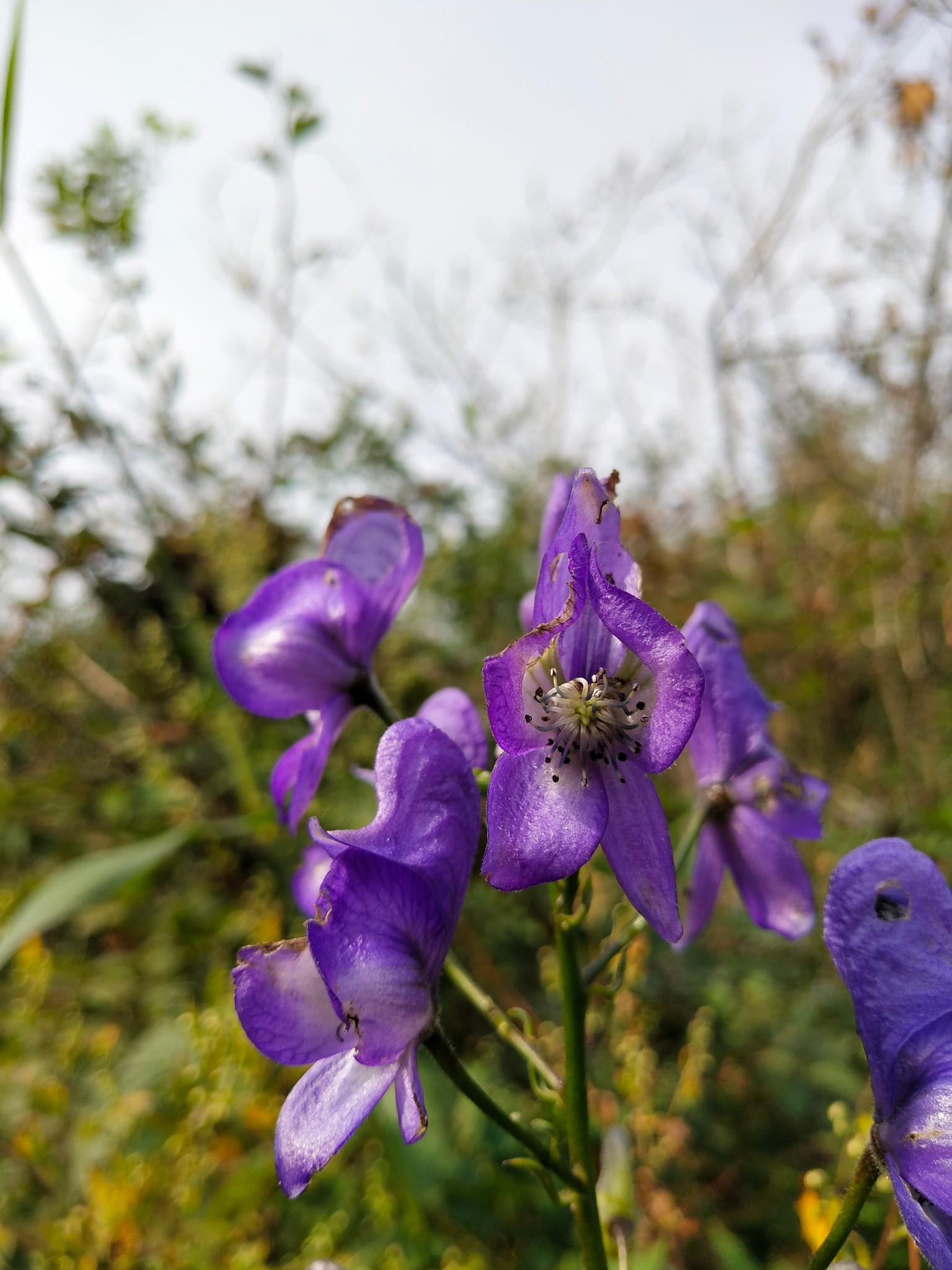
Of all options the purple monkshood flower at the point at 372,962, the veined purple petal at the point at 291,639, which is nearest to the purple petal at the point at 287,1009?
the purple monkshood flower at the point at 372,962

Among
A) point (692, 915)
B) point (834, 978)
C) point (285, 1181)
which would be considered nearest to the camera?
point (285, 1181)

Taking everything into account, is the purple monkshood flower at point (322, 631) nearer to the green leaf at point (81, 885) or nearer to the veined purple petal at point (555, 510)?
the veined purple petal at point (555, 510)

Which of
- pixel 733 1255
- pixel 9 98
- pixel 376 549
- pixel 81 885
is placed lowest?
pixel 733 1255

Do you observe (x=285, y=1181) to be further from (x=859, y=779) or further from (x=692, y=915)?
(x=859, y=779)

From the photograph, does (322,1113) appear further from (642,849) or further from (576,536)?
(576,536)

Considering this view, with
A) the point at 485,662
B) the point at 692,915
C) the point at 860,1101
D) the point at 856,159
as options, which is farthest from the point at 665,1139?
the point at 856,159

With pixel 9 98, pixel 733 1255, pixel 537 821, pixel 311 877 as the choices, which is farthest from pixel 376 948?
pixel 733 1255
